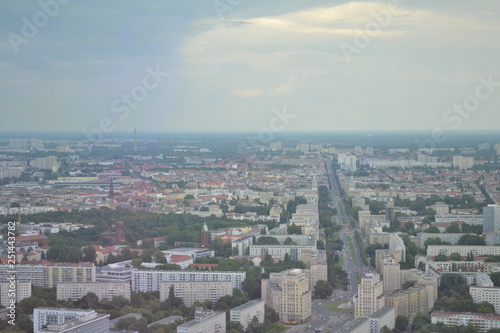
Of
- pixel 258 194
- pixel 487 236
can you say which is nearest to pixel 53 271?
pixel 487 236

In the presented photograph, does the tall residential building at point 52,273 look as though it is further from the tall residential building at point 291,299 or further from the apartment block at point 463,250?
the apartment block at point 463,250

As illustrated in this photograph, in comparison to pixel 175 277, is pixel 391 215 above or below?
above

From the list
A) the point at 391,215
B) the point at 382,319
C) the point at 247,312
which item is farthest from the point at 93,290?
the point at 391,215

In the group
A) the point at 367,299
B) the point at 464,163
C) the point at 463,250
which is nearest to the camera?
the point at 367,299

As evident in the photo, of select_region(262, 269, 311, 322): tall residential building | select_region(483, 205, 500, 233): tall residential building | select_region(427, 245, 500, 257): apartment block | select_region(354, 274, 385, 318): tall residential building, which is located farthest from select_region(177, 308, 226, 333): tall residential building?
select_region(483, 205, 500, 233): tall residential building

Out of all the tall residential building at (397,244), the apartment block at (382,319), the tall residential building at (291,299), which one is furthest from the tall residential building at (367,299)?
the tall residential building at (397,244)

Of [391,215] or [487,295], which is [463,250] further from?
[391,215]

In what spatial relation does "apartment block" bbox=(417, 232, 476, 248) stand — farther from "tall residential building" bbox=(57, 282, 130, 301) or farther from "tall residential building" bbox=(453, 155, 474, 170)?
"tall residential building" bbox=(453, 155, 474, 170)
